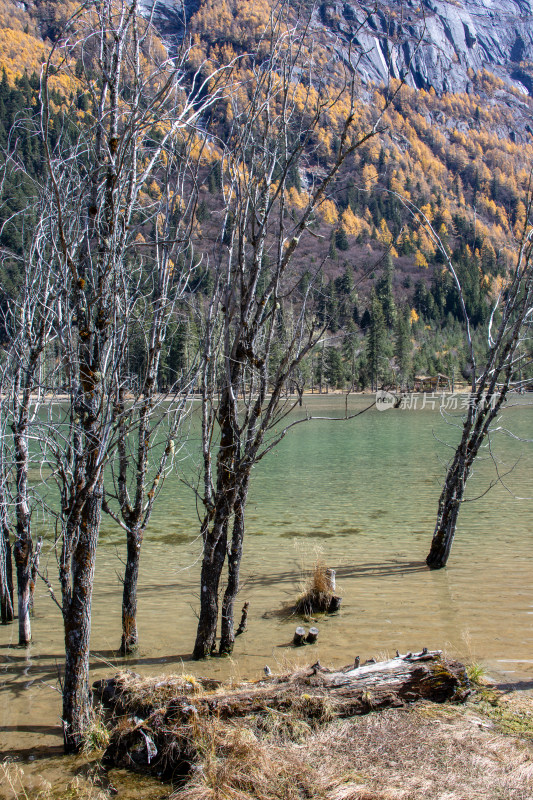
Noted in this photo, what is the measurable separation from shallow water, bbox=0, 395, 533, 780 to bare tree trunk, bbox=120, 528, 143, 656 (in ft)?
0.59

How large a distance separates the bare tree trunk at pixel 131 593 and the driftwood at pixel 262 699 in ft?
4.10

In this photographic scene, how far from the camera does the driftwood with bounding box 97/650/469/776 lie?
3932 mm

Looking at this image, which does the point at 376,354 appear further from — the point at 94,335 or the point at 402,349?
the point at 94,335

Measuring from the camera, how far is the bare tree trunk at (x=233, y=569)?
5.30 metres

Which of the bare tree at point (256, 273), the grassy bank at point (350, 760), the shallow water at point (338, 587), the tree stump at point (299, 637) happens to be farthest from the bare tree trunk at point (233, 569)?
the grassy bank at point (350, 760)

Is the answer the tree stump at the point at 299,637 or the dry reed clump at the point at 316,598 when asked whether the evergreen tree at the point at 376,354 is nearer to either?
the dry reed clump at the point at 316,598

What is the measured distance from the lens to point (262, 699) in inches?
166

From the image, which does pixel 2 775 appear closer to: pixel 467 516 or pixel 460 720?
pixel 460 720

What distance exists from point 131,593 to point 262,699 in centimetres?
207

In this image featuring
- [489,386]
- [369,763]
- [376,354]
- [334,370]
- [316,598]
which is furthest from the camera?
[376,354]

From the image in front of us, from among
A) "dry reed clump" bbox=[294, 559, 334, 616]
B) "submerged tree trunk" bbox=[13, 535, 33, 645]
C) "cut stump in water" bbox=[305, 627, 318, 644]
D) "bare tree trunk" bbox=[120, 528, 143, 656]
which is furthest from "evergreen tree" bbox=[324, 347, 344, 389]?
"submerged tree trunk" bbox=[13, 535, 33, 645]

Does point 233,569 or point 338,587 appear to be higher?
point 233,569

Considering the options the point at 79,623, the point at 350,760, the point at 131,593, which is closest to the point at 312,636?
the point at 131,593

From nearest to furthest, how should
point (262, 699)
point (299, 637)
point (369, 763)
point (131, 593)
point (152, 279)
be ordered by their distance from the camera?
point (369, 763)
point (262, 699)
point (152, 279)
point (131, 593)
point (299, 637)
